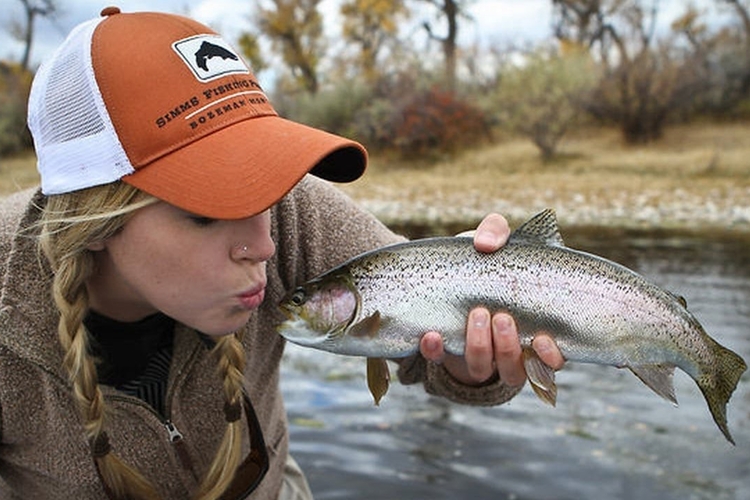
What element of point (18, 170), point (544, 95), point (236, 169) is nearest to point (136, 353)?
point (236, 169)

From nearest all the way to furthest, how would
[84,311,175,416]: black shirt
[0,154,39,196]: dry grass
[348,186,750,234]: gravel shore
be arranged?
[84,311,175,416]: black shirt → [348,186,750,234]: gravel shore → [0,154,39,196]: dry grass

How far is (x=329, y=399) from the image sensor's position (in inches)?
219

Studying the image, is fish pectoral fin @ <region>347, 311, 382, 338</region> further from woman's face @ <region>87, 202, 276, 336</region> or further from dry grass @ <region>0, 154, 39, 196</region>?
dry grass @ <region>0, 154, 39, 196</region>

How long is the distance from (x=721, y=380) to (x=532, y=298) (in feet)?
1.85

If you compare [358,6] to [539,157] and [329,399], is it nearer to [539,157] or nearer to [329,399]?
[539,157]

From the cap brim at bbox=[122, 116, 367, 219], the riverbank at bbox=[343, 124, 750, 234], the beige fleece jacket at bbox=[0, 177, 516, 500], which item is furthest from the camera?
the riverbank at bbox=[343, 124, 750, 234]

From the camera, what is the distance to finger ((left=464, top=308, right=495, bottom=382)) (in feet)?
7.06

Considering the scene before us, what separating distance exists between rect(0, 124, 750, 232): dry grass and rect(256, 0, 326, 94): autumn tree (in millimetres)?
12283

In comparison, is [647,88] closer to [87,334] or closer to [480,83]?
[480,83]

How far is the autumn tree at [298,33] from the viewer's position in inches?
1314

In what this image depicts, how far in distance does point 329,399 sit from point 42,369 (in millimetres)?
3393

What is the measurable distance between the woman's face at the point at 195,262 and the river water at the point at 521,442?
2476mm

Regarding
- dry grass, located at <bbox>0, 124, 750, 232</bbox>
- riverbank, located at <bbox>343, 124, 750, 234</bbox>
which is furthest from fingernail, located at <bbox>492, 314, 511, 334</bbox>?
dry grass, located at <bbox>0, 124, 750, 232</bbox>

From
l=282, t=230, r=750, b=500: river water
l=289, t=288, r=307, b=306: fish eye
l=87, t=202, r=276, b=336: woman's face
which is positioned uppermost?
l=87, t=202, r=276, b=336: woman's face
